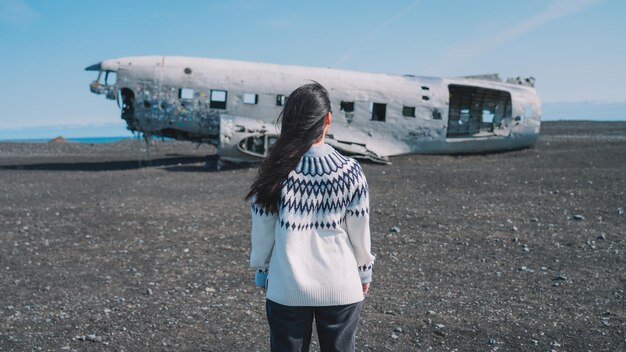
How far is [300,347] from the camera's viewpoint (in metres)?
3.13

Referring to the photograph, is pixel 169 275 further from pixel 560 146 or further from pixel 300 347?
pixel 560 146

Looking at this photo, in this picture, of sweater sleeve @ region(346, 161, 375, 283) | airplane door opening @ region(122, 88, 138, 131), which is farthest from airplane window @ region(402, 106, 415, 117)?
sweater sleeve @ region(346, 161, 375, 283)

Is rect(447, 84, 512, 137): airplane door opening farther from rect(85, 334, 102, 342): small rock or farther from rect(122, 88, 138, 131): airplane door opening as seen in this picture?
rect(85, 334, 102, 342): small rock

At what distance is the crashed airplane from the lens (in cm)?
2000

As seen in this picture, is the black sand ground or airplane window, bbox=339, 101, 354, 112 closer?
the black sand ground

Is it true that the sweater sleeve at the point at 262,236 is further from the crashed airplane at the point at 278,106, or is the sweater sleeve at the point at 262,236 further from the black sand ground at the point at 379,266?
the crashed airplane at the point at 278,106

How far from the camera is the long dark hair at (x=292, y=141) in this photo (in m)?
3.02

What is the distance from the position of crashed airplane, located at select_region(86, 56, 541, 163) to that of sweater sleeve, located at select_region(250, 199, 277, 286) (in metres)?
16.9

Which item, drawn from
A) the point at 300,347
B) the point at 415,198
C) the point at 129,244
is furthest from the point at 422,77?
the point at 300,347

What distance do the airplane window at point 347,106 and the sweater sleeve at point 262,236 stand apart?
18.7 m

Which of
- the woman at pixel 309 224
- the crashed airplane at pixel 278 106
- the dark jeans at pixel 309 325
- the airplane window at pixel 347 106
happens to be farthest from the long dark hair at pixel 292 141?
the airplane window at pixel 347 106

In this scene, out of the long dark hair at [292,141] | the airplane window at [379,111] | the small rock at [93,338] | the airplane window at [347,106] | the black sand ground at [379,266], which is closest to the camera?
the long dark hair at [292,141]

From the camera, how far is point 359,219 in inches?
123

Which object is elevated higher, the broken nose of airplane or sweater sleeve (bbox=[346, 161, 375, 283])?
the broken nose of airplane
